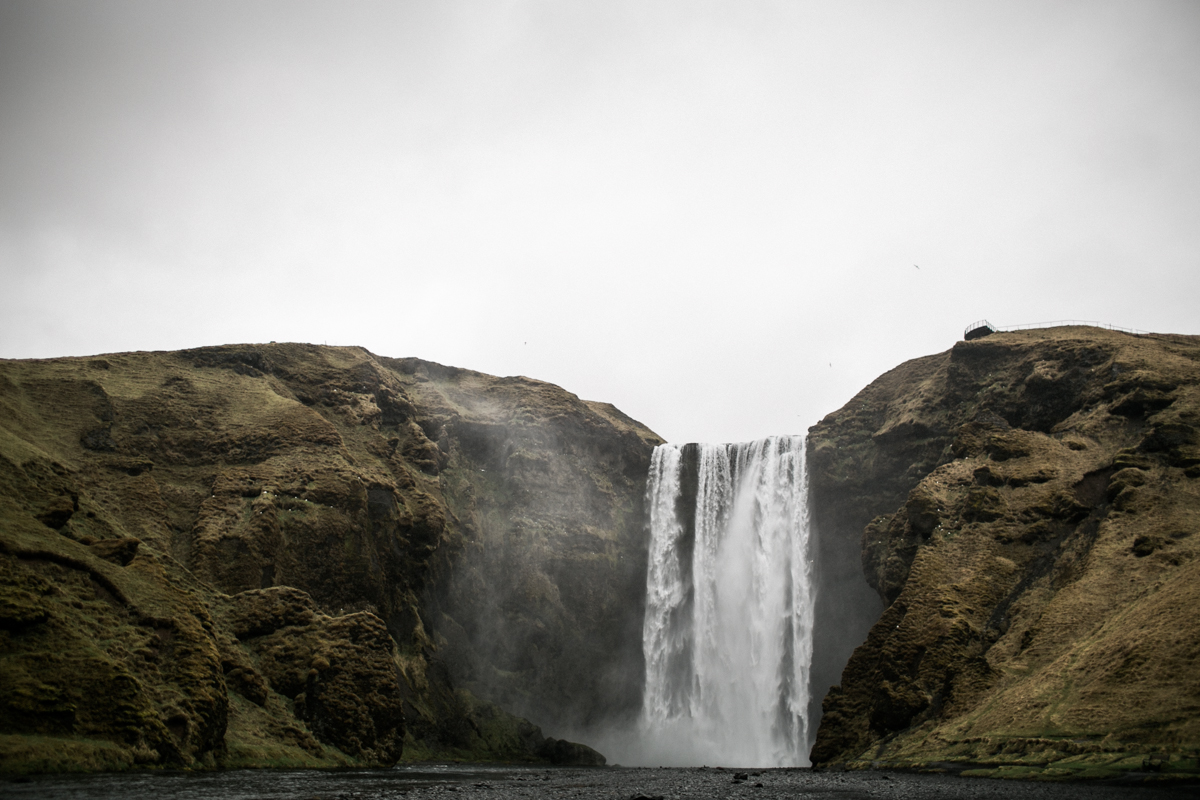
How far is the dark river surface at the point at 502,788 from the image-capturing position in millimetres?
17359

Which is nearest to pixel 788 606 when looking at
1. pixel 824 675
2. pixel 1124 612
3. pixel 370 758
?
pixel 824 675

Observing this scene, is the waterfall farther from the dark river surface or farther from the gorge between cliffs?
the dark river surface

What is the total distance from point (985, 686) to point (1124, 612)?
21.2ft

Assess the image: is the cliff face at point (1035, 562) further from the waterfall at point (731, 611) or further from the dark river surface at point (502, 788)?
the waterfall at point (731, 611)

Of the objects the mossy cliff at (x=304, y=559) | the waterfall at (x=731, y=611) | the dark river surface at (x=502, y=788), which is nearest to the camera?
the dark river surface at (x=502, y=788)

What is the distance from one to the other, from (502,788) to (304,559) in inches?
885

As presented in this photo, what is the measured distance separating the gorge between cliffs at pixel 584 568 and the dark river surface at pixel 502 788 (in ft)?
5.56

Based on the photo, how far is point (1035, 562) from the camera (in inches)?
1486

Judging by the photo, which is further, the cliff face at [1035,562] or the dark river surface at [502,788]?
the cliff face at [1035,562]

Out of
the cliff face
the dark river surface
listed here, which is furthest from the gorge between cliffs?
the dark river surface

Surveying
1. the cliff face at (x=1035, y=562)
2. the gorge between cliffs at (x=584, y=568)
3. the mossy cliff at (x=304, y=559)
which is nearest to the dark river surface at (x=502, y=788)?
the gorge between cliffs at (x=584, y=568)

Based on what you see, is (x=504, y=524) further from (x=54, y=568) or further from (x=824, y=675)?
(x=54, y=568)

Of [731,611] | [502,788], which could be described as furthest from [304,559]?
[731,611]

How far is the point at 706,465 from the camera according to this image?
222 feet
